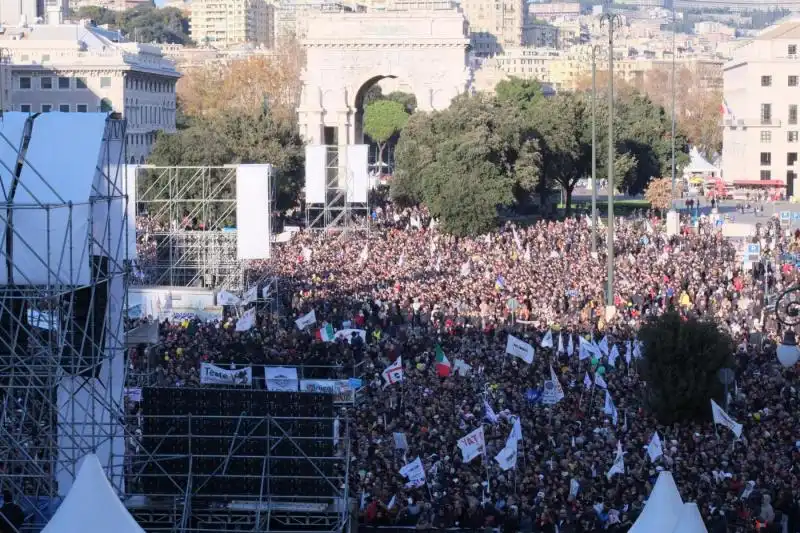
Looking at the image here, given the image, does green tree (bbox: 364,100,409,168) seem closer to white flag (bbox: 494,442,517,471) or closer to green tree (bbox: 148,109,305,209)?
green tree (bbox: 148,109,305,209)

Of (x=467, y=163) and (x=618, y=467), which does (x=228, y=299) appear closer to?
(x=618, y=467)

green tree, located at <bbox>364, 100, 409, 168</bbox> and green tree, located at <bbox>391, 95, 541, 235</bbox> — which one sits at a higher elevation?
green tree, located at <bbox>364, 100, 409, 168</bbox>

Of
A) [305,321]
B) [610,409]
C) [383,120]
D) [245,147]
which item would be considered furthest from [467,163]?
[383,120]

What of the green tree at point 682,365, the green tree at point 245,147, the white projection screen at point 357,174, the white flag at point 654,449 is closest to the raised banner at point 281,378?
the green tree at point 682,365

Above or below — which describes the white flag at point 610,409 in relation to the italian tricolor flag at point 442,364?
below

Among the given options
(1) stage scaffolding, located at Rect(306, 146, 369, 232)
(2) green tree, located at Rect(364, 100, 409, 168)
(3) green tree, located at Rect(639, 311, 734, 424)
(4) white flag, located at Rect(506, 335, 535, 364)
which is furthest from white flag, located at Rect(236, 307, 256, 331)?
(2) green tree, located at Rect(364, 100, 409, 168)

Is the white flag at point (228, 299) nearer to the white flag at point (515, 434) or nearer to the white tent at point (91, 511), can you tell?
the white flag at point (515, 434)

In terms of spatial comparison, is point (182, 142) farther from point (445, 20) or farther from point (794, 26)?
point (794, 26)
